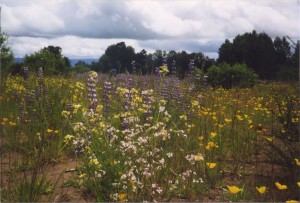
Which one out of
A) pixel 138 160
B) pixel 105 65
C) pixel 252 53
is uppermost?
pixel 252 53

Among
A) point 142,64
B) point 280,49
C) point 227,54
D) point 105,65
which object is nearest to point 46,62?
point 142,64

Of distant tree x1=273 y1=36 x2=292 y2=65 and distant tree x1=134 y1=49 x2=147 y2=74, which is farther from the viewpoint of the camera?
distant tree x1=273 y1=36 x2=292 y2=65

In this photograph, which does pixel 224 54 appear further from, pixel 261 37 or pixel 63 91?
pixel 63 91

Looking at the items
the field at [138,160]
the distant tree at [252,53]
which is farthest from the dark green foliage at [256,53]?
the field at [138,160]

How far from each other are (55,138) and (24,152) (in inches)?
16.4

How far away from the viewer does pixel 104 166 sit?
3.23 meters

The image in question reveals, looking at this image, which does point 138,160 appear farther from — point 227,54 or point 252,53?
point 252,53

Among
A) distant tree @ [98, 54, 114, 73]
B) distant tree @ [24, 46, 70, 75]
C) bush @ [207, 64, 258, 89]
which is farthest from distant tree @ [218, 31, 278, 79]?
bush @ [207, 64, 258, 89]

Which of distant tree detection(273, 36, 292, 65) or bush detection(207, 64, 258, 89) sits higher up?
distant tree detection(273, 36, 292, 65)

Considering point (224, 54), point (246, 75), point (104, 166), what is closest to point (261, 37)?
point (224, 54)

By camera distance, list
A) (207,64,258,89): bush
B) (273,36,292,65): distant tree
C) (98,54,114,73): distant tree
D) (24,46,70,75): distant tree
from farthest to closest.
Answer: (273,36,292,65): distant tree → (207,64,258,89): bush → (98,54,114,73): distant tree → (24,46,70,75): distant tree

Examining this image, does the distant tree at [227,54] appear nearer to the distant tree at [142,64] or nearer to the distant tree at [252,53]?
the distant tree at [252,53]

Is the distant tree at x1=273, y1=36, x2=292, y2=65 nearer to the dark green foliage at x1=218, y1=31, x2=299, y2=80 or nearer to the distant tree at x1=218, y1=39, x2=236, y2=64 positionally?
the dark green foliage at x1=218, y1=31, x2=299, y2=80

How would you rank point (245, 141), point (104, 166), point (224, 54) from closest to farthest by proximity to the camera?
1. point (104, 166)
2. point (245, 141)
3. point (224, 54)
